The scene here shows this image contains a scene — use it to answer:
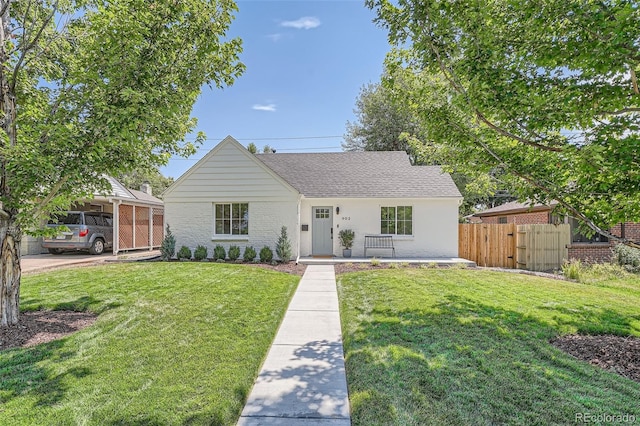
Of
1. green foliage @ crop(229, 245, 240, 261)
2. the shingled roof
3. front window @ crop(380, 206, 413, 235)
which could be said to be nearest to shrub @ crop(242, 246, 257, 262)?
green foliage @ crop(229, 245, 240, 261)

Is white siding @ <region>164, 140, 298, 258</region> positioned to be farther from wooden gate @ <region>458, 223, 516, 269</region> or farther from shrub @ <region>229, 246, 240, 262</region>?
wooden gate @ <region>458, 223, 516, 269</region>

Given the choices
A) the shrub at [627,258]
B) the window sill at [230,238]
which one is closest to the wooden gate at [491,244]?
the shrub at [627,258]

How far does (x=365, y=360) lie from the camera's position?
12.8 feet

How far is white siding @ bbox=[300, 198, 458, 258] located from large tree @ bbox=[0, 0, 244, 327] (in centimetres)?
903

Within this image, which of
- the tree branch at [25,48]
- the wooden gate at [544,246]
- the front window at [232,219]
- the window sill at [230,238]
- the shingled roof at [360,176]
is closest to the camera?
the tree branch at [25,48]

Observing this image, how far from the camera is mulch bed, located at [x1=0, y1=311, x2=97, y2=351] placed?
441 cm

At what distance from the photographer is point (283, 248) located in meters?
12.2

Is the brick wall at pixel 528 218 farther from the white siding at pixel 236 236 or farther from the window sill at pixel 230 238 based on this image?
the window sill at pixel 230 238

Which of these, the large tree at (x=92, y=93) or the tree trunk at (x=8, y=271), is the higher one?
the large tree at (x=92, y=93)

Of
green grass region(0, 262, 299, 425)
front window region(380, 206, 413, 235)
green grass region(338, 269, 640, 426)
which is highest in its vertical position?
front window region(380, 206, 413, 235)

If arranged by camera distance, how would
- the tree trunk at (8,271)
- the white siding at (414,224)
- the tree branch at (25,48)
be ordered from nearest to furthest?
1. the tree trunk at (8,271)
2. the tree branch at (25,48)
3. the white siding at (414,224)

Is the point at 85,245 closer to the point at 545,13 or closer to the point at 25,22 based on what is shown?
the point at 25,22

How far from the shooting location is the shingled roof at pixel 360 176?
1403 centimetres

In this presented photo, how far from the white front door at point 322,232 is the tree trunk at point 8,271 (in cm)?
1033
